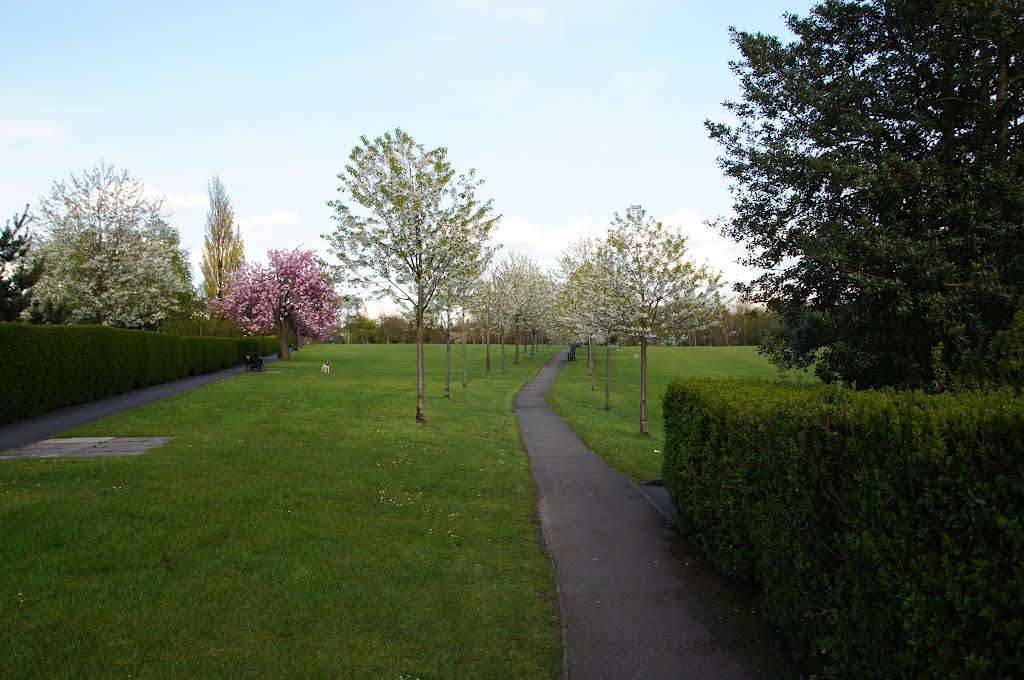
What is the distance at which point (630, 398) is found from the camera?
3331 cm

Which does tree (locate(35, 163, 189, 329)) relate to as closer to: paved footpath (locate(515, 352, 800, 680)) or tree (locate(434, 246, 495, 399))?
tree (locate(434, 246, 495, 399))

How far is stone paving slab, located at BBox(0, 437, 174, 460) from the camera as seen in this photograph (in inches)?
429

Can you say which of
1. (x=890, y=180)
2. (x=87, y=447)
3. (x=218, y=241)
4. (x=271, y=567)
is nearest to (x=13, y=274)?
(x=87, y=447)

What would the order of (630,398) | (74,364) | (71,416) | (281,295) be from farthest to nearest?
(281,295) < (630,398) < (74,364) < (71,416)

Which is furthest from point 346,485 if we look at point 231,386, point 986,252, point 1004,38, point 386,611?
point 231,386

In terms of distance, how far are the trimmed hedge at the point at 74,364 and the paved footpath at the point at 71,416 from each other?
0.85ft

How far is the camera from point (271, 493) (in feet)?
27.9

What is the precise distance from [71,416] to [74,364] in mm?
2410

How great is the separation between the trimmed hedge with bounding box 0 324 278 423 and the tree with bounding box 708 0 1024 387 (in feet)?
56.2

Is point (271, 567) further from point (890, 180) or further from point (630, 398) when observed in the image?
point (630, 398)

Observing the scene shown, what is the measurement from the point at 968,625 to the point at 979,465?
71cm

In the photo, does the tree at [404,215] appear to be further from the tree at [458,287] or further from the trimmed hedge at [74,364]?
the trimmed hedge at [74,364]

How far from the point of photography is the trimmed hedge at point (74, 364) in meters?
15.4

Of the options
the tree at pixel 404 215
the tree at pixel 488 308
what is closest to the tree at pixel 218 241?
the tree at pixel 488 308
